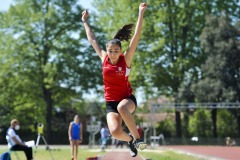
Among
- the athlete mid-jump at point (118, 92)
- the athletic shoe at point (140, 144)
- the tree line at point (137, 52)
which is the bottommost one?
the athletic shoe at point (140, 144)

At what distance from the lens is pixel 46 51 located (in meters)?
49.8

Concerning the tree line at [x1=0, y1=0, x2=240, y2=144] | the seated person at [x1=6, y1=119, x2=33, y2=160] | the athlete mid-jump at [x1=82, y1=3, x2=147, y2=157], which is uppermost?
the tree line at [x1=0, y1=0, x2=240, y2=144]

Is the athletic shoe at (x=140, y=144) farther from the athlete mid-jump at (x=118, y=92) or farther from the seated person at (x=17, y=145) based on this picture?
the seated person at (x=17, y=145)

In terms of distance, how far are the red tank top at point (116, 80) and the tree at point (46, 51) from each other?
132ft

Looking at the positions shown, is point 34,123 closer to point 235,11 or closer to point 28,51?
point 28,51

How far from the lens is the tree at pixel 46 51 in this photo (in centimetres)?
4884

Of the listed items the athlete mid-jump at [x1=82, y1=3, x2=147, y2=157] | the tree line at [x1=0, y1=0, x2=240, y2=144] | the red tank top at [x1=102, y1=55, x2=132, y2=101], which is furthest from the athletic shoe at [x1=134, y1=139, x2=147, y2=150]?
the tree line at [x1=0, y1=0, x2=240, y2=144]

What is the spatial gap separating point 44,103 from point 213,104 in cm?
1967

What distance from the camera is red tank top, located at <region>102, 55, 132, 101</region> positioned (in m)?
7.84

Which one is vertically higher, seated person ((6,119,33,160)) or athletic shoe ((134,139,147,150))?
athletic shoe ((134,139,147,150))

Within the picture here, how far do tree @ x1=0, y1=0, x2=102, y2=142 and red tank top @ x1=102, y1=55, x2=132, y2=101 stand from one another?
40336 mm

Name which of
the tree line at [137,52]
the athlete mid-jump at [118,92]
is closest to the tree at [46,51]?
the tree line at [137,52]

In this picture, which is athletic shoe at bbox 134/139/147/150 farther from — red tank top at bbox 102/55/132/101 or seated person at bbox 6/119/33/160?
seated person at bbox 6/119/33/160

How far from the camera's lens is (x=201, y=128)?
6184 cm
